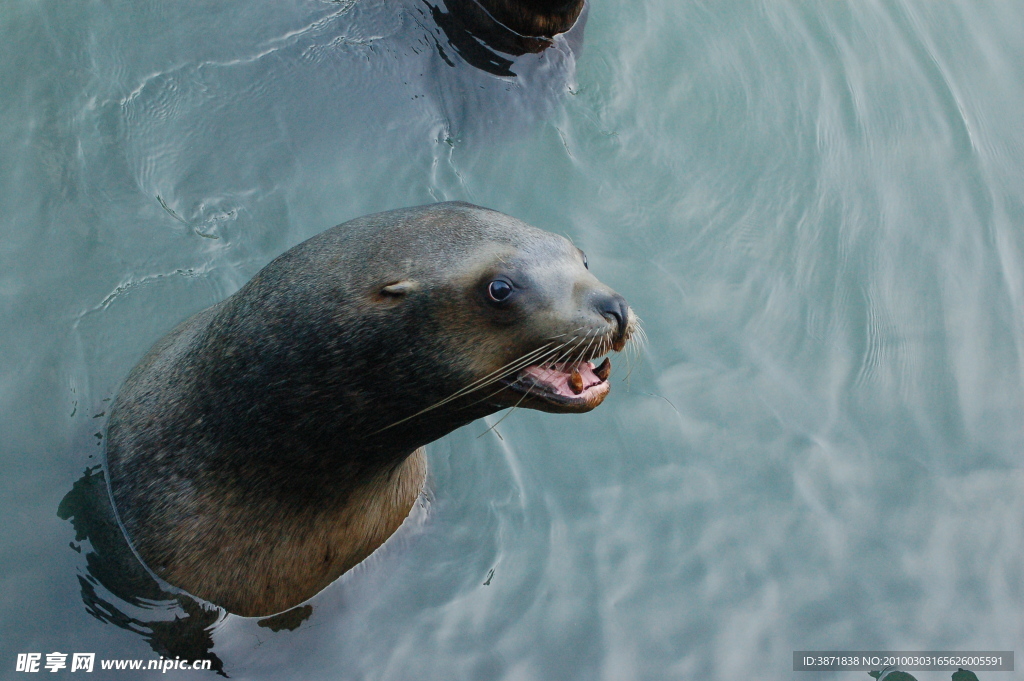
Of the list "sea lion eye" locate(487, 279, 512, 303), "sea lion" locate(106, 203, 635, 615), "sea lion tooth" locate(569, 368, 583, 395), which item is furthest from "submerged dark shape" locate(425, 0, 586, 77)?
"sea lion tooth" locate(569, 368, 583, 395)

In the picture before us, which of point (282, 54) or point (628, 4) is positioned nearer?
point (282, 54)

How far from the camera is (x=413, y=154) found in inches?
255

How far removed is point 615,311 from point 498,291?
1.31 feet

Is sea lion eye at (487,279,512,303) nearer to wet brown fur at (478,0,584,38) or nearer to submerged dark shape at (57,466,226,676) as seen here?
submerged dark shape at (57,466,226,676)

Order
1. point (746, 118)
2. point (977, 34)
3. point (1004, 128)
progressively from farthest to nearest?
1. point (977, 34)
2. point (1004, 128)
3. point (746, 118)

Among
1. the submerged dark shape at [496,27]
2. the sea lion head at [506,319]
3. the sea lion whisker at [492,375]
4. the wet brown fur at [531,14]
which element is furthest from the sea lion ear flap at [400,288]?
the wet brown fur at [531,14]

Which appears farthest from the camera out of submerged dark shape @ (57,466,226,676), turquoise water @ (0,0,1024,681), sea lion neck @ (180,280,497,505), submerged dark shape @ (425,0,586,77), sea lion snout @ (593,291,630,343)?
submerged dark shape @ (425,0,586,77)

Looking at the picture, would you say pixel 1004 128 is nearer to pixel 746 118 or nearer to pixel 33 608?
pixel 746 118

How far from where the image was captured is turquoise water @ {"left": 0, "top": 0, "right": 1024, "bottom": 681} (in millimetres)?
4930

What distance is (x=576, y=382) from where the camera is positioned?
3689mm

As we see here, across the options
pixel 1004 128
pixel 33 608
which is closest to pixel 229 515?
pixel 33 608

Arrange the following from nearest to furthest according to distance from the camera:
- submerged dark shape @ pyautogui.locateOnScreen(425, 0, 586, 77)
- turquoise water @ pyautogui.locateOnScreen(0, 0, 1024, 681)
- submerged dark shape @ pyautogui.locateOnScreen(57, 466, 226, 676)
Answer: submerged dark shape @ pyautogui.locateOnScreen(57, 466, 226, 676)
turquoise water @ pyautogui.locateOnScreen(0, 0, 1024, 681)
submerged dark shape @ pyautogui.locateOnScreen(425, 0, 586, 77)

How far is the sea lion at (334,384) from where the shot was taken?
3.68 m

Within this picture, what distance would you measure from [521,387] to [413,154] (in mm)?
3147
